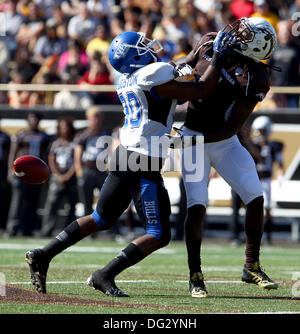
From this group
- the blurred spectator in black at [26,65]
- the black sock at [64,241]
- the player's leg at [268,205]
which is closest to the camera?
the black sock at [64,241]

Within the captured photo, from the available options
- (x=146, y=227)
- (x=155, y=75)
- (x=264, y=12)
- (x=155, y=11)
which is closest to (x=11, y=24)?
(x=155, y=11)

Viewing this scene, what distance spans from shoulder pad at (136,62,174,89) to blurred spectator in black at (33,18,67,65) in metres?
10.1

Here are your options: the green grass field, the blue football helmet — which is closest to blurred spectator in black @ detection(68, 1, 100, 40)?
the green grass field

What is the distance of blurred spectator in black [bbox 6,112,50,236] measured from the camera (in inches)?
509

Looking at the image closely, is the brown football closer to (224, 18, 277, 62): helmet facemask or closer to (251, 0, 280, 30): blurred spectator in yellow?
(224, 18, 277, 62): helmet facemask

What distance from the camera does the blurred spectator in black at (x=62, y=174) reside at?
1290 centimetres

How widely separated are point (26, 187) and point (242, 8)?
15.6 ft

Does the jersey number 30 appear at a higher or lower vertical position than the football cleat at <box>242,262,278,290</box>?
higher

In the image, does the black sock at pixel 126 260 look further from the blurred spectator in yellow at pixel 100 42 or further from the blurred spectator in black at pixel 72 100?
the blurred spectator in yellow at pixel 100 42

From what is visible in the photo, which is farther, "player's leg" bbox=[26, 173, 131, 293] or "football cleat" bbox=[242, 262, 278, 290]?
"football cleat" bbox=[242, 262, 278, 290]

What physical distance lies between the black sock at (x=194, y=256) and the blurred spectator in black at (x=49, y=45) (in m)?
9.93

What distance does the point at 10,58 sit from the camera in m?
16.0

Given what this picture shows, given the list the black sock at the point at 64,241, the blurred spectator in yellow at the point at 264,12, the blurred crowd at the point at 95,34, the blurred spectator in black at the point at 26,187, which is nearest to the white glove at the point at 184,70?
the black sock at the point at 64,241

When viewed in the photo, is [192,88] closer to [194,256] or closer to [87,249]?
[194,256]
